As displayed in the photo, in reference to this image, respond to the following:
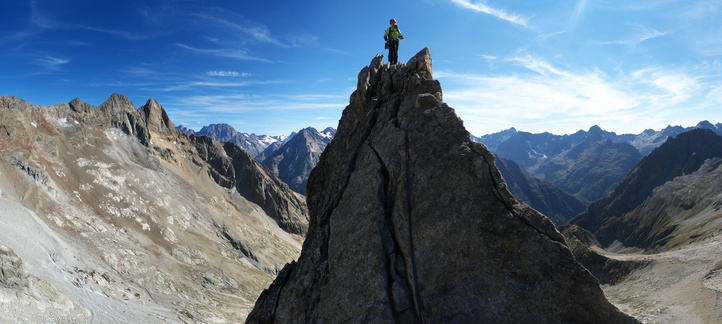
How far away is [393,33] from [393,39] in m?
0.53

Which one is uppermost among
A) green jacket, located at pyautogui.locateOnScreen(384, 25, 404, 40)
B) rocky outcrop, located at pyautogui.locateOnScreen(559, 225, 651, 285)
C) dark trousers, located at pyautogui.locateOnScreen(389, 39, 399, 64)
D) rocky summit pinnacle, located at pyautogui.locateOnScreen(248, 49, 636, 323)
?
green jacket, located at pyautogui.locateOnScreen(384, 25, 404, 40)

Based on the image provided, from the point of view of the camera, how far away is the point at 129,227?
4102 inches

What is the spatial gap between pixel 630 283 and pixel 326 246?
249 ft

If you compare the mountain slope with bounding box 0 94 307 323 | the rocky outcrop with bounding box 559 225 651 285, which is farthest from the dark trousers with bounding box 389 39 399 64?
the rocky outcrop with bounding box 559 225 651 285

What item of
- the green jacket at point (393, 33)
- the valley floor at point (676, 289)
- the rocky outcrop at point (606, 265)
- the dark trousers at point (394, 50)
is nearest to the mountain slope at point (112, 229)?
the dark trousers at point (394, 50)

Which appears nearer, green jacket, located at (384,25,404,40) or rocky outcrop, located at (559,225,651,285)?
green jacket, located at (384,25,404,40)

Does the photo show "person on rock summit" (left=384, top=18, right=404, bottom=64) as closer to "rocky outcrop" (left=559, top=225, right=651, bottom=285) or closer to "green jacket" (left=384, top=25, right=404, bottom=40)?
"green jacket" (left=384, top=25, right=404, bottom=40)

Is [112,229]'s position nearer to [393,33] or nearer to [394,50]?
[394,50]

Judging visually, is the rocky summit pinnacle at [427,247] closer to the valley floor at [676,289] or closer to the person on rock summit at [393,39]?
the person on rock summit at [393,39]

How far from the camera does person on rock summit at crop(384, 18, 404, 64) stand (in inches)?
1241

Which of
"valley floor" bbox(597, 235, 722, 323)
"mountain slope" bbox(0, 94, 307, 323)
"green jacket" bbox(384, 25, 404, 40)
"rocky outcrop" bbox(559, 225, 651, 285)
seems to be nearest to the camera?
"green jacket" bbox(384, 25, 404, 40)

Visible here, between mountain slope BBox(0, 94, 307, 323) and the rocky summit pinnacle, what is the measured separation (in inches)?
1791

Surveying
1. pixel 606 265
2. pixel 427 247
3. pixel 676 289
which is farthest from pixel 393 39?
pixel 606 265

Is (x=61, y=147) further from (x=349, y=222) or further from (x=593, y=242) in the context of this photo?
(x=593, y=242)
